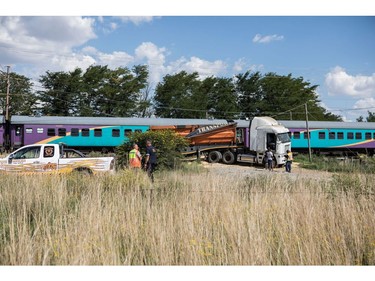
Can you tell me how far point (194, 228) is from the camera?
4.31 m

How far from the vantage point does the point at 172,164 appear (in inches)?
593

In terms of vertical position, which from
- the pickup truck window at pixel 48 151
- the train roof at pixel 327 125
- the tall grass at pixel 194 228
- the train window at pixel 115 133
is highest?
the train roof at pixel 327 125

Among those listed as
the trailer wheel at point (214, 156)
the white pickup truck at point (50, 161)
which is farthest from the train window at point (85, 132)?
the white pickup truck at point (50, 161)

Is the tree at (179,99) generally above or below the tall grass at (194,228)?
above

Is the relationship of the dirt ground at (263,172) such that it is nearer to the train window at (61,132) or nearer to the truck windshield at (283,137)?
the truck windshield at (283,137)

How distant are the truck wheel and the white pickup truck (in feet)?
40.1

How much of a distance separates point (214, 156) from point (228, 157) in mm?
884

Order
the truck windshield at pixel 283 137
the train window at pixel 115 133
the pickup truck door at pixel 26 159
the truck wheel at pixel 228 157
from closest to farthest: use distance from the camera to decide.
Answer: the pickup truck door at pixel 26 159 → the truck windshield at pixel 283 137 → the truck wheel at pixel 228 157 → the train window at pixel 115 133

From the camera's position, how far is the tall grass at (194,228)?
370 centimetres

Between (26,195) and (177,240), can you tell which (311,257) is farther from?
(26,195)

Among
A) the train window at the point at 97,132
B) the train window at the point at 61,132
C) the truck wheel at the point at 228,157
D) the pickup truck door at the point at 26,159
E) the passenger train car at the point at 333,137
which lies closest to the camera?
the pickup truck door at the point at 26,159

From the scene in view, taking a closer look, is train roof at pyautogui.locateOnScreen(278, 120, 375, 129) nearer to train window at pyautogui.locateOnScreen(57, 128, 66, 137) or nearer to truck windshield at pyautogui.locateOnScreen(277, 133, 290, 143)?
truck windshield at pyautogui.locateOnScreen(277, 133, 290, 143)

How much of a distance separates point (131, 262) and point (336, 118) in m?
58.8

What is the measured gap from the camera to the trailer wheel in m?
22.1
